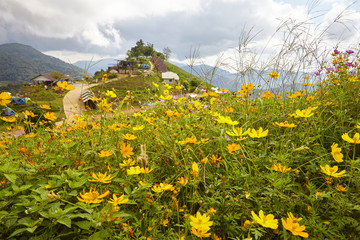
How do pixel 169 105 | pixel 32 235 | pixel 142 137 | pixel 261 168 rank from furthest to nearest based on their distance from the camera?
pixel 169 105
pixel 142 137
pixel 261 168
pixel 32 235

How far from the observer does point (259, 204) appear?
949 millimetres

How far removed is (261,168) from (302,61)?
1.98 metres

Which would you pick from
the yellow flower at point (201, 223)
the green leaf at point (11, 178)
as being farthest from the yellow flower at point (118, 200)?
the green leaf at point (11, 178)

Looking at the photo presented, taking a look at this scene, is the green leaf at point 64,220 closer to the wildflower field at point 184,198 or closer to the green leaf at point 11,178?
the wildflower field at point 184,198

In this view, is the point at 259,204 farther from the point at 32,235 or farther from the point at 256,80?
the point at 256,80

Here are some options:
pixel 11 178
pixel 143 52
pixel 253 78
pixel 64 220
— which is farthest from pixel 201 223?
pixel 143 52

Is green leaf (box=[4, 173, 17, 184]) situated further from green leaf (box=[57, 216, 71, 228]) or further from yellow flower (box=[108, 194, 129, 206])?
yellow flower (box=[108, 194, 129, 206])

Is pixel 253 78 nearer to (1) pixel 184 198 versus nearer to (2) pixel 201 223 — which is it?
(1) pixel 184 198

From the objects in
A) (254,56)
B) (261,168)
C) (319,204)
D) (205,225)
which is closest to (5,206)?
(205,225)

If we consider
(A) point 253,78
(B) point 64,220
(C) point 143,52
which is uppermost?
(C) point 143,52

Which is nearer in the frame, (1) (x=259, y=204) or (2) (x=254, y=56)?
(1) (x=259, y=204)

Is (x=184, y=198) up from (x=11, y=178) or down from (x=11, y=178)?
down

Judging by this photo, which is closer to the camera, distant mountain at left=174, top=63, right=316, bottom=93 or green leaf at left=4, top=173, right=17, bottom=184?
green leaf at left=4, top=173, right=17, bottom=184

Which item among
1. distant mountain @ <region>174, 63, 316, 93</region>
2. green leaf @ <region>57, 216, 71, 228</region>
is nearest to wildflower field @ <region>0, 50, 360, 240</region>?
green leaf @ <region>57, 216, 71, 228</region>
